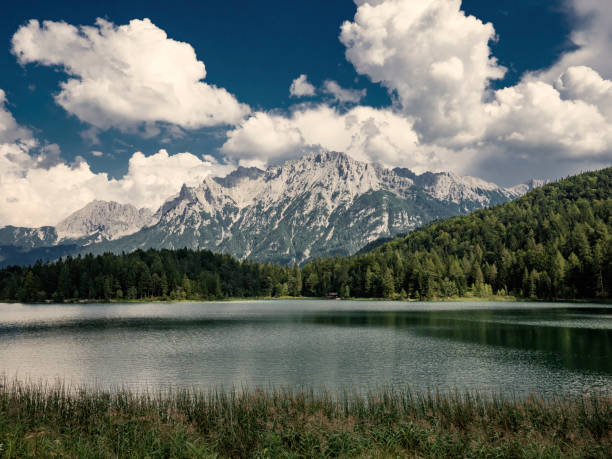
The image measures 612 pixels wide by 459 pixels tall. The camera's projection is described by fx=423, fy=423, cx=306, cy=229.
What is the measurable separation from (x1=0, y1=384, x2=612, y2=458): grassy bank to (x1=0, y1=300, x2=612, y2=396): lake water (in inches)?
463

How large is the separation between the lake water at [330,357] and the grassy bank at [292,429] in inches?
463

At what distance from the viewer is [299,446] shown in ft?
67.7

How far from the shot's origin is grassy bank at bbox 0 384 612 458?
19.6 m

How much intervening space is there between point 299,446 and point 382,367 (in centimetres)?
2920

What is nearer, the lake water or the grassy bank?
the grassy bank

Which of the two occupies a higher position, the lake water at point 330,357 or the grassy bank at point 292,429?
the grassy bank at point 292,429

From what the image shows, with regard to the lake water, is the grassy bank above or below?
above

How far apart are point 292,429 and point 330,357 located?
110 feet

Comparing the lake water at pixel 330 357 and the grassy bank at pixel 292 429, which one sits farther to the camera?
the lake water at pixel 330 357

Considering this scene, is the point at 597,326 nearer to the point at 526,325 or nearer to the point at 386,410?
the point at 526,325

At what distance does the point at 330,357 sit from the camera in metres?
54.7

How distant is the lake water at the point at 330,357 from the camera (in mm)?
40938

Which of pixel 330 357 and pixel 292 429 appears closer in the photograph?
pixel 292 429

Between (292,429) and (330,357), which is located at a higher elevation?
(292,429)
